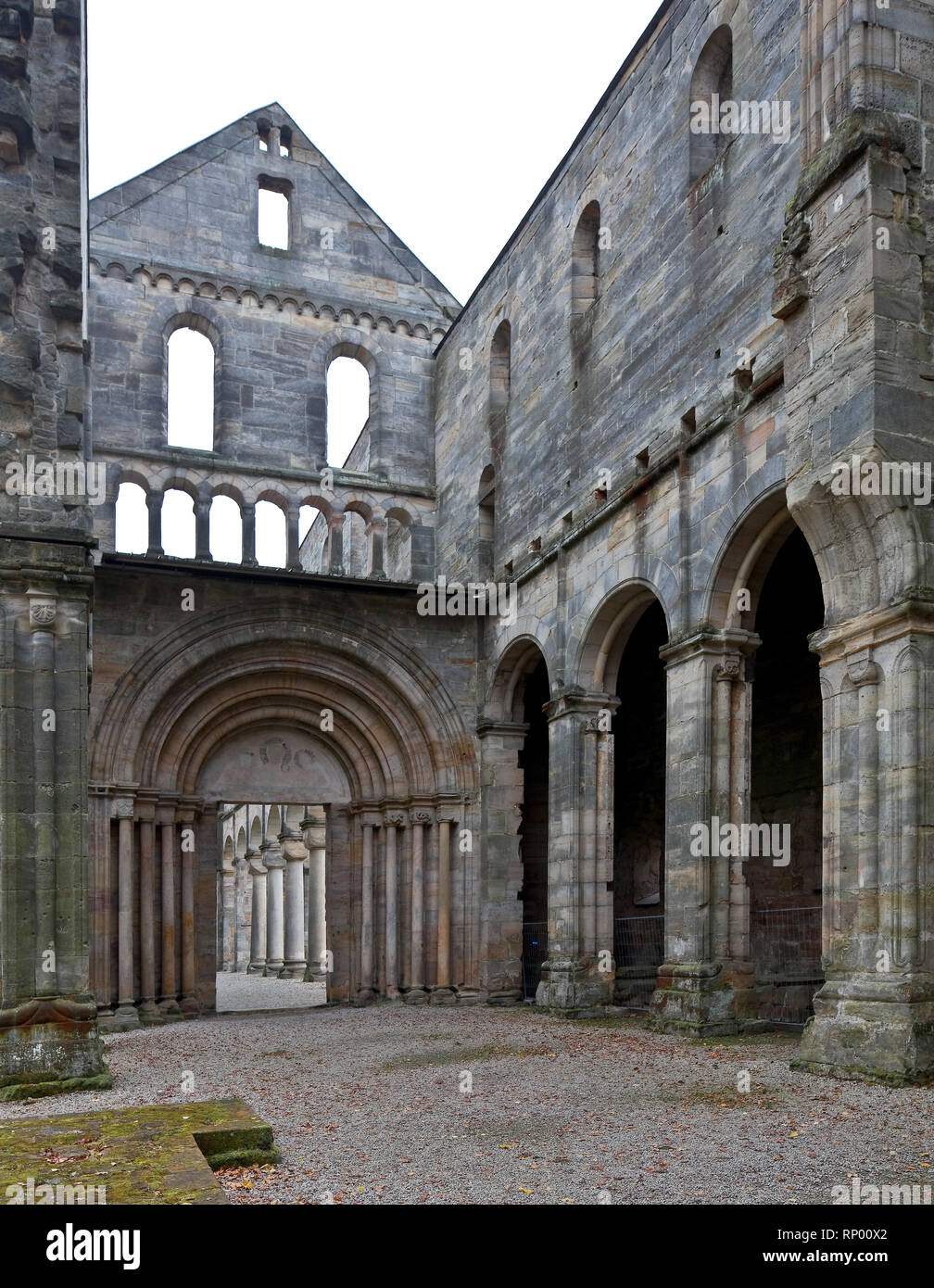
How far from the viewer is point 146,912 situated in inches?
601

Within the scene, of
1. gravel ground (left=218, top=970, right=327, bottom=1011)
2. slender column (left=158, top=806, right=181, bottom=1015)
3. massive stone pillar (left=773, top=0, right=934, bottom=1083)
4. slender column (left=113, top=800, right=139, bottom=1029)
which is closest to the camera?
massive stone pillar (left=773, top=0, right=934, bottom=1083)

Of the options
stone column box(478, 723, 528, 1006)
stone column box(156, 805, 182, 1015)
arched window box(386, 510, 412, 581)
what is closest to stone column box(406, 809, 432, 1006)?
stone column box(478, 723, 528, 1006)

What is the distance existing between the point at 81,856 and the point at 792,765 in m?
9.10

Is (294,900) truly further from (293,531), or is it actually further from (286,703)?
(293,531)

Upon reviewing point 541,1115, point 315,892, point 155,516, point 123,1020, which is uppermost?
point 155,516

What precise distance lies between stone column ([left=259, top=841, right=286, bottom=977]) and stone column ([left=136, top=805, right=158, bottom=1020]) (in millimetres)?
13282

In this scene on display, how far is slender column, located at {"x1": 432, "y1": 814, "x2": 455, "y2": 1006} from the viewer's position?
1648cm

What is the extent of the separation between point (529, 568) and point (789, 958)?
588 centimetres

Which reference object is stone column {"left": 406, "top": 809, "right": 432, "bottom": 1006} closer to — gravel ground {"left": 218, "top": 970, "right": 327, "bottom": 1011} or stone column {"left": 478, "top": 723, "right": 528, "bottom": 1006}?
stone column {"left": 478, "top": 723, "right": 528, "bottom": 1006}

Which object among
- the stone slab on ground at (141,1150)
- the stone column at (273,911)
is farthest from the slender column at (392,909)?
the stone column at (273,911)

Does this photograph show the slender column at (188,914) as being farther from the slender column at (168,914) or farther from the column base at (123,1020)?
the column base at (123,1020)

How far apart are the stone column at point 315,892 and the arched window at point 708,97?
14778mm

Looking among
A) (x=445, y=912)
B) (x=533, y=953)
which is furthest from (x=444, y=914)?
(x=533, y=953)

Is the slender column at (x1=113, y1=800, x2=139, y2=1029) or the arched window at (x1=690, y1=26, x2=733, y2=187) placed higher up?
Result: the arched window at (x1=690, y1=26, x2=733, y2=187)
